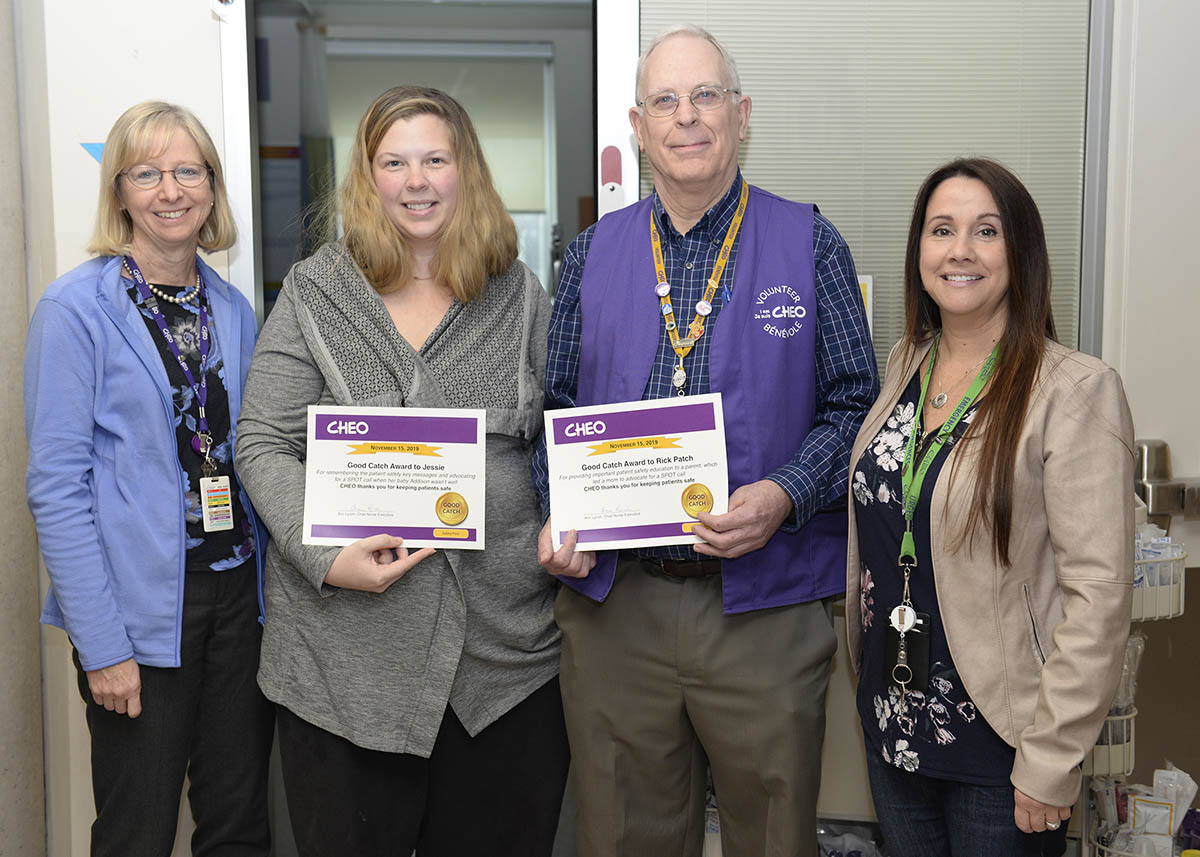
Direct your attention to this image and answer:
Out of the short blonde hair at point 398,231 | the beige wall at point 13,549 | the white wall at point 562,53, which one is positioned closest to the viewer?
the short blonde hair at point 398,231

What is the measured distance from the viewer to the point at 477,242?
78.5 inches

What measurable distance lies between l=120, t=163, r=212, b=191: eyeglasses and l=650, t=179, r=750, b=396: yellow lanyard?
1.04 m

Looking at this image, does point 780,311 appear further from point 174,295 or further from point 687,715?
point 174,295

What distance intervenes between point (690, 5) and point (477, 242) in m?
1.17

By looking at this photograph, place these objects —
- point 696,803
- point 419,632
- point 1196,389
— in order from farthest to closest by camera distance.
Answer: point 1196,389
point 696,803
point 419,632

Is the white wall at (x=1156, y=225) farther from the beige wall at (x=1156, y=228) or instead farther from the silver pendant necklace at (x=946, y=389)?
the silver pendant necklace at (x=946, y=389)

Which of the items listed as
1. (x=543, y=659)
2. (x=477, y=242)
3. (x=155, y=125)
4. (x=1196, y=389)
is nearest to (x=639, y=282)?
(x=477, y=242)

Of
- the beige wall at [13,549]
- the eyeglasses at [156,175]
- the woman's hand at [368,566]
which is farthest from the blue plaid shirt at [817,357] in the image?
the beige wall at [13,549]

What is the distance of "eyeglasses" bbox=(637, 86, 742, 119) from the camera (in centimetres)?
192

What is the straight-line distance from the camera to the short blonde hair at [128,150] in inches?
78.1

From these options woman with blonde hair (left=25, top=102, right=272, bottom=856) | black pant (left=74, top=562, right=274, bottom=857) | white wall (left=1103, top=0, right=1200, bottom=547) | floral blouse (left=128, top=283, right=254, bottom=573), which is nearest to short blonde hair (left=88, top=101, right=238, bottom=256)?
woman with blonde hair (left=25, top=102, right=272, bottom=856)

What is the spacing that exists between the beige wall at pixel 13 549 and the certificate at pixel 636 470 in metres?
1.72

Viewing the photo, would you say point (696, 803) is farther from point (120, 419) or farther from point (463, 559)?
point (120, 419)
